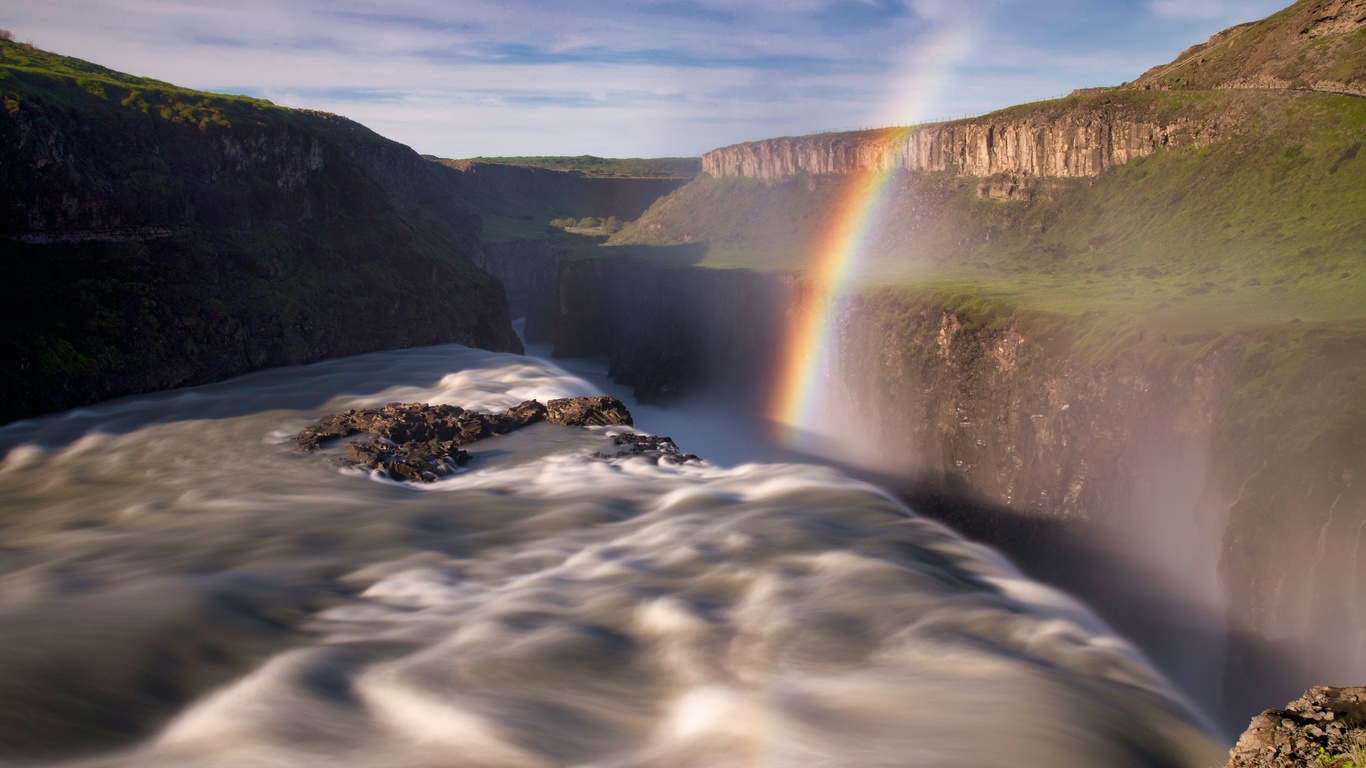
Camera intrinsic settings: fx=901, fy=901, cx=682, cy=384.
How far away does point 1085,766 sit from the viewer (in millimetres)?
10312

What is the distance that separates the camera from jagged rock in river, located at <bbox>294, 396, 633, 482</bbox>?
95.1 feet

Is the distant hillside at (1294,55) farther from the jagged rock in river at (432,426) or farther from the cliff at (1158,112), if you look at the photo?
the jagged rock in river at (432,426)

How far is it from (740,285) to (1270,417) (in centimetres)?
5091

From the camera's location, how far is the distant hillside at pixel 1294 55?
60.7 meters

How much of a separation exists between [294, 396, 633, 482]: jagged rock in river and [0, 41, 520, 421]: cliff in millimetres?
19034

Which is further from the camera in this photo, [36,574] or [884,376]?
[884,376]

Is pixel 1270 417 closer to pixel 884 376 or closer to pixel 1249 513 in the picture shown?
pixel 1249 513

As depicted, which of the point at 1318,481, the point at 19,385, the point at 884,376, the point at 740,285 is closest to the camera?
the point at 1318,481

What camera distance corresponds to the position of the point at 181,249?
54.2m

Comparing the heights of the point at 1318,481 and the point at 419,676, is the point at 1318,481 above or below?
above

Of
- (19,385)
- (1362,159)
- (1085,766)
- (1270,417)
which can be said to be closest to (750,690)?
(1085,766)

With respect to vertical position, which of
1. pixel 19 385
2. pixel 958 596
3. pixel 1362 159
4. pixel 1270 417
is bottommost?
pixel 19 385

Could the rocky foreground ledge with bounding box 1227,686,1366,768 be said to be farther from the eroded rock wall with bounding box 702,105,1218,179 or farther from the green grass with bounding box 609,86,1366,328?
the eroded rock wall with bounding box 702,105,1218,179

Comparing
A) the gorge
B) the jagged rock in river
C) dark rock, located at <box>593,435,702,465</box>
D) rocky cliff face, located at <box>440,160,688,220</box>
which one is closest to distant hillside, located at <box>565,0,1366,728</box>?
the gorge
